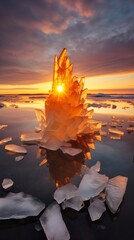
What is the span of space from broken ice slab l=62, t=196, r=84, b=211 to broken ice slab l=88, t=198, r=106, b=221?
0.16 ft

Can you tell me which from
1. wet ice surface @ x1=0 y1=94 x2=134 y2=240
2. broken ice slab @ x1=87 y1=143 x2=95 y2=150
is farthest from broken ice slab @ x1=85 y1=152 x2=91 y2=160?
broken ice slab @ x1=87 y1=143 x2=95 y2=150

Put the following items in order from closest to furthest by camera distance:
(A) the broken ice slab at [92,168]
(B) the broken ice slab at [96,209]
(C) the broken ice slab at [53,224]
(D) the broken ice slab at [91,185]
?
(C) the broken ice slab at [53,224] < (B) the broken ice slab at [96,209] < (D) the broken ice slab at [91,185] < (A) the broken ice slab at [92,168]

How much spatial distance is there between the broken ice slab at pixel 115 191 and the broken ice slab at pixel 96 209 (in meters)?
0.04

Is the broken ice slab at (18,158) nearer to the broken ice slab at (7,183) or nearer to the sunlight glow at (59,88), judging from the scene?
the broken ice slab at (7,183)

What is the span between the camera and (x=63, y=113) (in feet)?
6.28

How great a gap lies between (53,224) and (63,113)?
3.95 ft

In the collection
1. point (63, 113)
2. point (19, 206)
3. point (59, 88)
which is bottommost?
point (19, 206)

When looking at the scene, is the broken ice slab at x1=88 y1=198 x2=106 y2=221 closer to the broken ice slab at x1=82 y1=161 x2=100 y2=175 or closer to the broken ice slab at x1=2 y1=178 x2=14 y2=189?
the broken ice slab at x1=82 y1=161 x2=100 y2=175

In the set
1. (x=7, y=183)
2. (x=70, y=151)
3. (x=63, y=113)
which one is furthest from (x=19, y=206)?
(x=63, y=113)

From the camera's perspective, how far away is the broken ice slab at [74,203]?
37.1 inches

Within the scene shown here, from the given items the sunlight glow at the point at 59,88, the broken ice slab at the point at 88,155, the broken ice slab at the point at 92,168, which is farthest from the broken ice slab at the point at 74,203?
the sunlight glow at the point at 59,88

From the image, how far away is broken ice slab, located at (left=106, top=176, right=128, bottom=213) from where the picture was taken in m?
0.96

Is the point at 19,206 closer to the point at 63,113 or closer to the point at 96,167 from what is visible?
the point at 96,167

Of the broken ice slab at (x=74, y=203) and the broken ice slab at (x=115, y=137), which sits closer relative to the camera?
the broken ice slab at (x=74, y=203)
